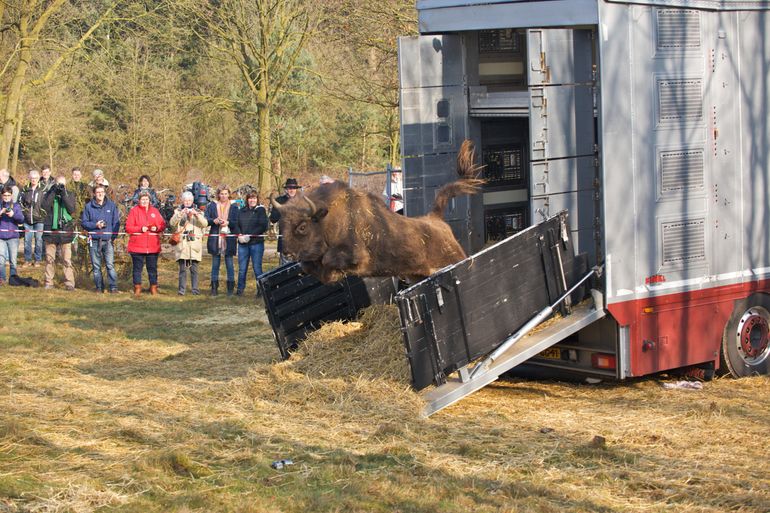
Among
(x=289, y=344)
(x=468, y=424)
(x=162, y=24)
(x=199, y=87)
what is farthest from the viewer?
(x=199, y=87)

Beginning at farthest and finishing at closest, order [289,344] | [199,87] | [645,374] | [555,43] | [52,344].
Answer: [199,87]
[52,344]
[289,344]
[645,374]
[555,43]

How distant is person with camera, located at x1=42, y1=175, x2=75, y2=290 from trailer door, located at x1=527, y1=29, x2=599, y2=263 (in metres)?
11.8

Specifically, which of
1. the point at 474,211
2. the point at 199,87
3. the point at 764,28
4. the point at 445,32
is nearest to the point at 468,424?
the point at 474,211

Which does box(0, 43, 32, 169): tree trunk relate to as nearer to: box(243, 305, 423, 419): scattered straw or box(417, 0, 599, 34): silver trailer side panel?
box(417, 0, 599, 34): silver trailer side panel

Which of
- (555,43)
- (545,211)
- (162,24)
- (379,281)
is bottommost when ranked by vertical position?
(379,281)

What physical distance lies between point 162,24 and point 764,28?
63.9ft

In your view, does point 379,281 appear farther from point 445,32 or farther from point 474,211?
point 445,32

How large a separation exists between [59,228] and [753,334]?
12907mm

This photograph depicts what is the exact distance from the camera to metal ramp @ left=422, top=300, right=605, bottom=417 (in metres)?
8.62

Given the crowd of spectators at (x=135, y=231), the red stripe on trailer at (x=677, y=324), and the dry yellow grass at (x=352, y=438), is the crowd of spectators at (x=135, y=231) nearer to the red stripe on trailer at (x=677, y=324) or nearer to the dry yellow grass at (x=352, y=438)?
the dry yellow grass at (x=352, y=438)

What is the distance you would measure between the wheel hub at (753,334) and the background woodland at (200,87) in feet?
36.5

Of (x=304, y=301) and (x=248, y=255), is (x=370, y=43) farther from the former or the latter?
(x=304, y=301)

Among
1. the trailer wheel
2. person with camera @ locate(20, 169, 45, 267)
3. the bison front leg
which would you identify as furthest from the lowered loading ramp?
person with camera @ locate(20, 169, 45, 267)

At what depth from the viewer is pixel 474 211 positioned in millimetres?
11156
